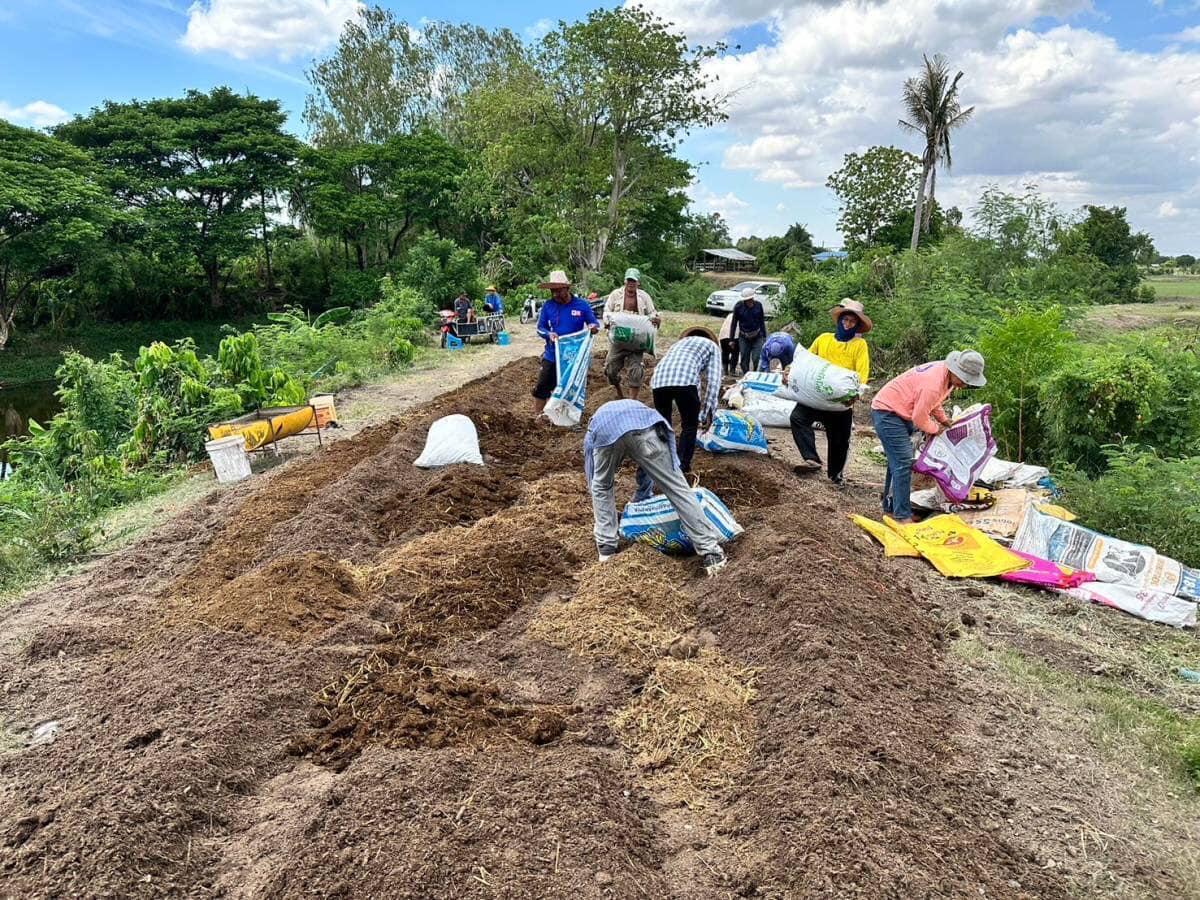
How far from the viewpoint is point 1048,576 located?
4582 millimetres

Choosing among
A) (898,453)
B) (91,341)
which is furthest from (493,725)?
(91,341)

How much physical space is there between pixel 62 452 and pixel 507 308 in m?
16.6

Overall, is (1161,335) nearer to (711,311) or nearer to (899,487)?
(899,487)

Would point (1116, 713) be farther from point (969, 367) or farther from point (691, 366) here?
point (691, 366)

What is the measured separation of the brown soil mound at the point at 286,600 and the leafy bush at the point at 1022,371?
5954 millimetres

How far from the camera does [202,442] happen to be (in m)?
8.17

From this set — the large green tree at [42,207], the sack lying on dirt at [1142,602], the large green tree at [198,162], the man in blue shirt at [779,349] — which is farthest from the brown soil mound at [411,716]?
the large green tree at [198,162]

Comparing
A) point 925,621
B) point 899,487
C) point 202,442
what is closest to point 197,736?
point 925,621

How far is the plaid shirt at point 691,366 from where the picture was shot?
225 inches

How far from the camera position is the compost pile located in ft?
7.89

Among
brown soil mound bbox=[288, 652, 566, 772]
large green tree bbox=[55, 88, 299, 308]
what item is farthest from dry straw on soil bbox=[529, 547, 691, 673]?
large green tree bbox=[55, 88, 299, 308]

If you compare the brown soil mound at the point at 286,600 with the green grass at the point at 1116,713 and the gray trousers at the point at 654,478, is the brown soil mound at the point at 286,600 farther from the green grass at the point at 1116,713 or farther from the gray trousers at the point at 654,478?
the green grass at the point at 1116,713

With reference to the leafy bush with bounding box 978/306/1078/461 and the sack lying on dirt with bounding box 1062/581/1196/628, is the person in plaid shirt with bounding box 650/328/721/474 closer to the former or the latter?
the sack lying on dirt with bounding box 1062/581/1196/628

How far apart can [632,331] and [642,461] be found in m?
3.79
